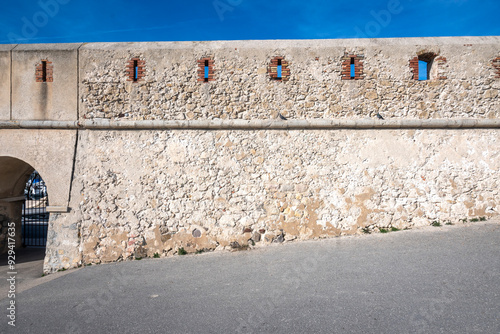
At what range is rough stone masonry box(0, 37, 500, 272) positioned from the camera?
5.55 m

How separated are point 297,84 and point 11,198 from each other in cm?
754

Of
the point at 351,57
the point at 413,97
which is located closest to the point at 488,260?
the point at 413,97

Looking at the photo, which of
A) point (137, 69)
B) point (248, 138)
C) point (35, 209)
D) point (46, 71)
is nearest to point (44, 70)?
point (46, 71)

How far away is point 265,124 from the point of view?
5.67m

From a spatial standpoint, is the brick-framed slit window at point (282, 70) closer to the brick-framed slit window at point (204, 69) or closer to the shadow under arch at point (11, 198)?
the brick-framed slit window at point (204, 69)

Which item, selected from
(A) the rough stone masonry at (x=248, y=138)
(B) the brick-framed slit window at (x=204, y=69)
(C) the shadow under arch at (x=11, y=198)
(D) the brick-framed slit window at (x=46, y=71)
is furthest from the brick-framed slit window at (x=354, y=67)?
(C) the shadow under arch at (x=11, y=198)

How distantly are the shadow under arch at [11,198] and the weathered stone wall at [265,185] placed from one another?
237cm

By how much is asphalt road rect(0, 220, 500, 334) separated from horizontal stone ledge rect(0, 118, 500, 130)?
2.08 meters

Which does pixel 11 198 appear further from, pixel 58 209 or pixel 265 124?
pixel 265 124

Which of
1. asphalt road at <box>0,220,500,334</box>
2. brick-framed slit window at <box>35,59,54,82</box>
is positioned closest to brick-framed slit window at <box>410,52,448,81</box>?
asphalt road at <box>0,220,500,334</box>

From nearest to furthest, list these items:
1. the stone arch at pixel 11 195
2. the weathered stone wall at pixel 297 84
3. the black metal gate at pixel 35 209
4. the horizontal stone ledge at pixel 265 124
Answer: the horizontal stone ledge at pixel 265 124, the weathered stone wall at pixel 297 84, the stone arch at pixel 11 195, the black metal gate at pixel 35 209

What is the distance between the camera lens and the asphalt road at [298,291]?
2820 mm

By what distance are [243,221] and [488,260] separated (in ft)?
12.9

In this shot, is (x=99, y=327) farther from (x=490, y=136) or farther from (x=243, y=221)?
(x=490, y=136)
